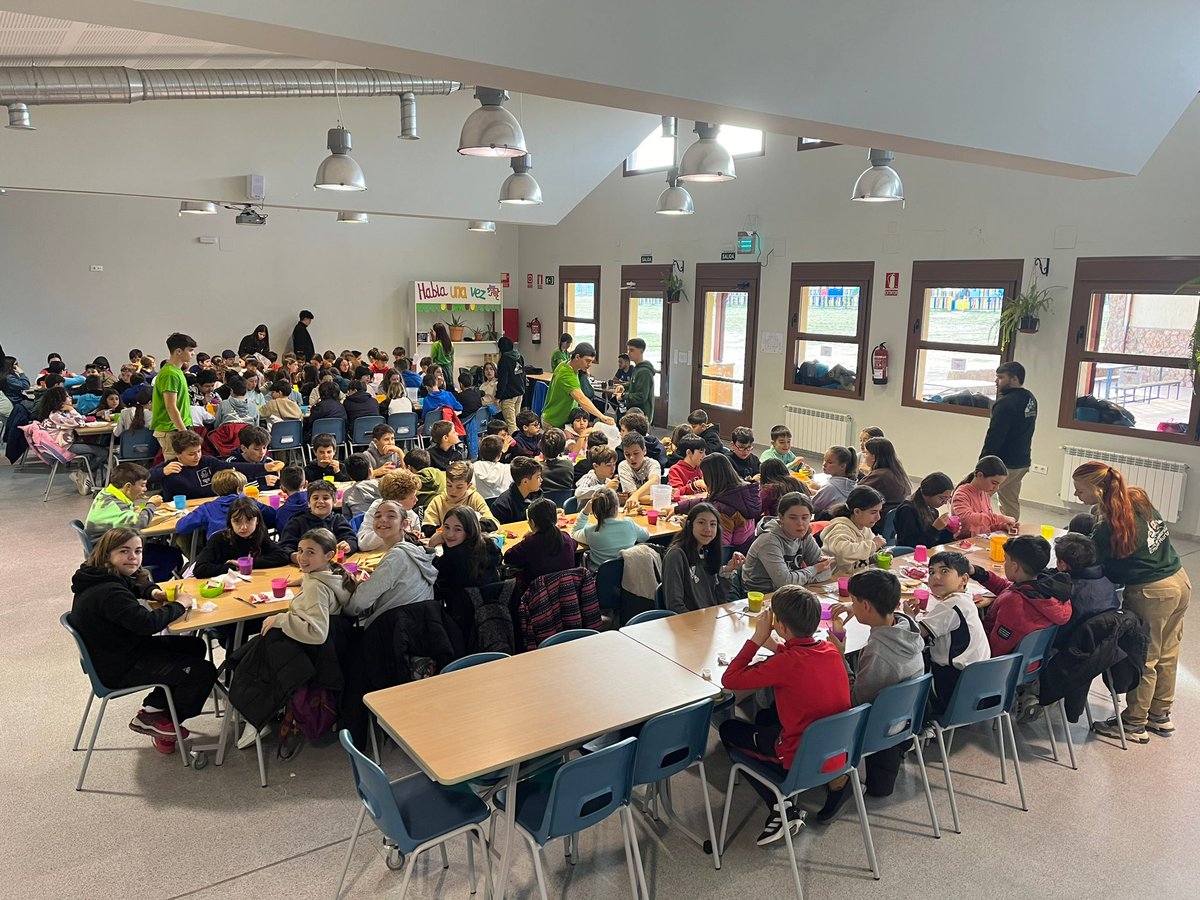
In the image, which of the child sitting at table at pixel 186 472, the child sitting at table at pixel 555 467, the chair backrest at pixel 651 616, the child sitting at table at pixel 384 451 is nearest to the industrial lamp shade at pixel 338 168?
the child sitting at table at pixel 384 451

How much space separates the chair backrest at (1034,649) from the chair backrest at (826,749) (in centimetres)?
103

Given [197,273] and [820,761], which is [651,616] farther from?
[197,273]

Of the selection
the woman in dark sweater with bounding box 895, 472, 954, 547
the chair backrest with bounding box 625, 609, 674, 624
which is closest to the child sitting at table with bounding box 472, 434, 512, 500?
the chair backrest with bounding box 625, 609, 674, 624

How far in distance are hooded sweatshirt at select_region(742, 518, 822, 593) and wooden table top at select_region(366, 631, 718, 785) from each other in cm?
110

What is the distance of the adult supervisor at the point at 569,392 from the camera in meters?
8.01

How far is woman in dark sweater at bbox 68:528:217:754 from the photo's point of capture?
370 cm

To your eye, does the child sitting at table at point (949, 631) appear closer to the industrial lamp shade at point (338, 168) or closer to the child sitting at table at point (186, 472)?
the child sitting at table at point (186, 472)

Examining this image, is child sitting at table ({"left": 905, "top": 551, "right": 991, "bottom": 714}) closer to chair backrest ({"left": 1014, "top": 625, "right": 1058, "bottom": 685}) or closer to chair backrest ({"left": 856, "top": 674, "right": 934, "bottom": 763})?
chair backrest ({"left": 1014, "top": 625, "right": 1058, "bottom": 685})

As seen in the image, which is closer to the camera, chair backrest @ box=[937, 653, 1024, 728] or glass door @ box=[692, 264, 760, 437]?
chair backrest @ box=[937, 653, 1024, 728]

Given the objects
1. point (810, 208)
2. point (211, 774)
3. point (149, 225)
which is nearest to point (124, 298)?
point (149, 225)

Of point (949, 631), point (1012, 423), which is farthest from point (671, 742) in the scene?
point (1012, 423)

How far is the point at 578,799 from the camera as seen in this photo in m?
2.85

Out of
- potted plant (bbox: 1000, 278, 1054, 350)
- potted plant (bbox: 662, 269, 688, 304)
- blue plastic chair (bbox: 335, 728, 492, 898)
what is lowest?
blue plastic chair (bbox: 335, 728, 492, 898)

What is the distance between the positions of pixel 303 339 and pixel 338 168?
8057 millimetres
